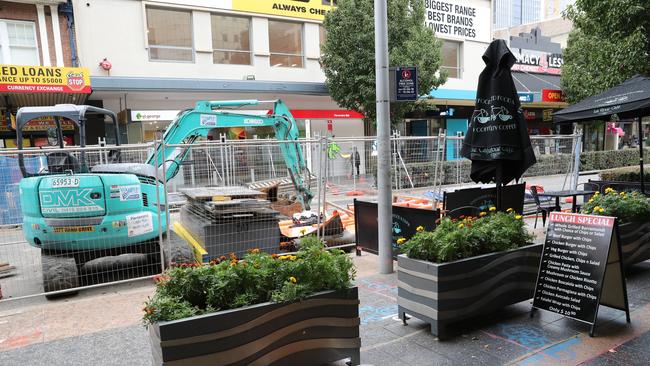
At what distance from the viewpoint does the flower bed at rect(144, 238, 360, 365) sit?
308 centimetres

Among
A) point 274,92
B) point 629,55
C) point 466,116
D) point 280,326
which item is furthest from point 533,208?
point 466,116

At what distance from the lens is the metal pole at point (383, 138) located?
20.0 feet

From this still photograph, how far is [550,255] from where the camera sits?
468 cm

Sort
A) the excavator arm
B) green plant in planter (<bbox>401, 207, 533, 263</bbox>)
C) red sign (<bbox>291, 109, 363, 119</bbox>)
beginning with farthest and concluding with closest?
red sign (<bbox>291, 109, 363, 119</bbox>) → the excavator arm → green plant in planter (<bbox>401, 207, 533, 263</bbox>)

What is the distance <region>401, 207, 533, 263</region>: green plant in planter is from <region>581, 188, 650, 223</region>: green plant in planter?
1.53 metres

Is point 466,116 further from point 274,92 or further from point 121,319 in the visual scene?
point 121,319

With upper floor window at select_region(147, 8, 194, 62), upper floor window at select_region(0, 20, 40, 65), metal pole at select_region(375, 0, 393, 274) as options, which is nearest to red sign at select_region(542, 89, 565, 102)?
upper floor window at select_region(147, 8, 194, 62)

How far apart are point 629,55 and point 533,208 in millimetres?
3798

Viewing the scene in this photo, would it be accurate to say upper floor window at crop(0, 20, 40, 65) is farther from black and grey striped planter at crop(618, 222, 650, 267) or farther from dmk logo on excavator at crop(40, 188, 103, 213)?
black and grey striped planter at crop(618, 222, 650, 267)

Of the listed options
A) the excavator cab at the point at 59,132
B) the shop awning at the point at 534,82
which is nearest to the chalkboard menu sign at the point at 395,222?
the excavator cab at the point at 59,132

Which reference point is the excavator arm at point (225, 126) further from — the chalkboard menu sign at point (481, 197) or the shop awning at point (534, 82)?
the shop awning at point (534, 82)

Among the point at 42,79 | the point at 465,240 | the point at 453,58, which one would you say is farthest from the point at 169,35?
the point at 465,240

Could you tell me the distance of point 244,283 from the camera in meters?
3.45

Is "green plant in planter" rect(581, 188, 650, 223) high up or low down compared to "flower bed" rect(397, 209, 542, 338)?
up
